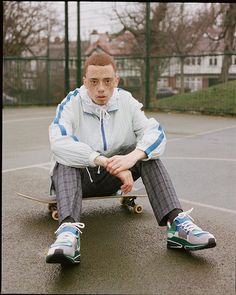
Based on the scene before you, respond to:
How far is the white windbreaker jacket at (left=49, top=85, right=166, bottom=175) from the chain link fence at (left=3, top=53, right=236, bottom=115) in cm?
918

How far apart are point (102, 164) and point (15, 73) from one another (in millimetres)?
14399

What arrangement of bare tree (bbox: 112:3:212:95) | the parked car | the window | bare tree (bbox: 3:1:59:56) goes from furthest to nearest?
bare tree (bbox: 3:1:59:56), bare tree (bbox: 112:3:212:95), the parked car, the window

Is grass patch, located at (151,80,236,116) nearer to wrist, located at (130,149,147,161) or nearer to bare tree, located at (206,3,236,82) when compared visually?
bare tree, located at (206,3,236,82)

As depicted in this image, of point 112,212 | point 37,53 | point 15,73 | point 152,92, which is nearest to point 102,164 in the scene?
point 112,212

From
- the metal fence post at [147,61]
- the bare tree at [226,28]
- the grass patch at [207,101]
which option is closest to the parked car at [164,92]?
the grass patch at [207,101]

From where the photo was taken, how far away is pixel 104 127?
3.14 m

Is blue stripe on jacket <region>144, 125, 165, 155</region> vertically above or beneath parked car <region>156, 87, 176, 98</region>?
beneath

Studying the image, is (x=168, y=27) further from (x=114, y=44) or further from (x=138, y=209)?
(x=138, y=209)

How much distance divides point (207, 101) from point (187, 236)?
34.2 feet

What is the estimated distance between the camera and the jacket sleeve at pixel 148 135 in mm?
2916

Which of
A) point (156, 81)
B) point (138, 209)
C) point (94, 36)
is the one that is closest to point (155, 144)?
point (138, 209)

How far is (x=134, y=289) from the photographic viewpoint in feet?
7.75

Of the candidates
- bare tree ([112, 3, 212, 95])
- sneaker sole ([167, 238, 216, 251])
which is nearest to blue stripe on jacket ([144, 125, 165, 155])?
sneaker sole ([167, 238, 216, 251])

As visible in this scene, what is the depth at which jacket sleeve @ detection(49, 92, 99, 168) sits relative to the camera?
286cm
